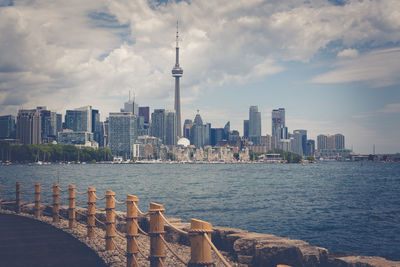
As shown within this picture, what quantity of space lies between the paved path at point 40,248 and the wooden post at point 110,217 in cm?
62

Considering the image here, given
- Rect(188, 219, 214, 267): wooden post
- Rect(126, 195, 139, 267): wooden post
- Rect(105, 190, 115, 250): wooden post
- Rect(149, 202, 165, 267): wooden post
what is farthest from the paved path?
Rect(188, 219, 214, 267): wooden post

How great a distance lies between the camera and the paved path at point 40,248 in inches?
425

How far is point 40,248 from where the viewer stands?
12320mm

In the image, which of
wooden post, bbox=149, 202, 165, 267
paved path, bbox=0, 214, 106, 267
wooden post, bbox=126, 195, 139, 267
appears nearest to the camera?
wooden post, bbox=149, 202, 165, 267

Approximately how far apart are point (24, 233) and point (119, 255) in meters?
4.70

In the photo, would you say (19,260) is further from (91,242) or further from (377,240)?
(377,240)

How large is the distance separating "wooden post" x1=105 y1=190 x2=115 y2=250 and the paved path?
62 cm

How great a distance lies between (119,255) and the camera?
1213cm

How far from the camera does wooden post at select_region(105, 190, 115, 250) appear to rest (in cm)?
1198

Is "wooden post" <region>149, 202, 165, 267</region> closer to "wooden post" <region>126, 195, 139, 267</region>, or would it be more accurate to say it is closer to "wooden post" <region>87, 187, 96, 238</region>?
"wooden post" <region>126, 195, 139, 267</region>

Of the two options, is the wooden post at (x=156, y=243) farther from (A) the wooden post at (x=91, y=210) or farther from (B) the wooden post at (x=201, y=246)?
(A) the wooden post at (x=91, y=210)

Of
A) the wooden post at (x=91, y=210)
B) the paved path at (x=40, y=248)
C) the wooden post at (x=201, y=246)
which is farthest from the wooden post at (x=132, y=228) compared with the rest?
the wooden post at (x=201, y=246)

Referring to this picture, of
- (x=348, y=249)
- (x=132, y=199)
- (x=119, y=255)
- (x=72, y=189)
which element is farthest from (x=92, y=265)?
(x=348, y=249)

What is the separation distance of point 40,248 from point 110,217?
244cm
